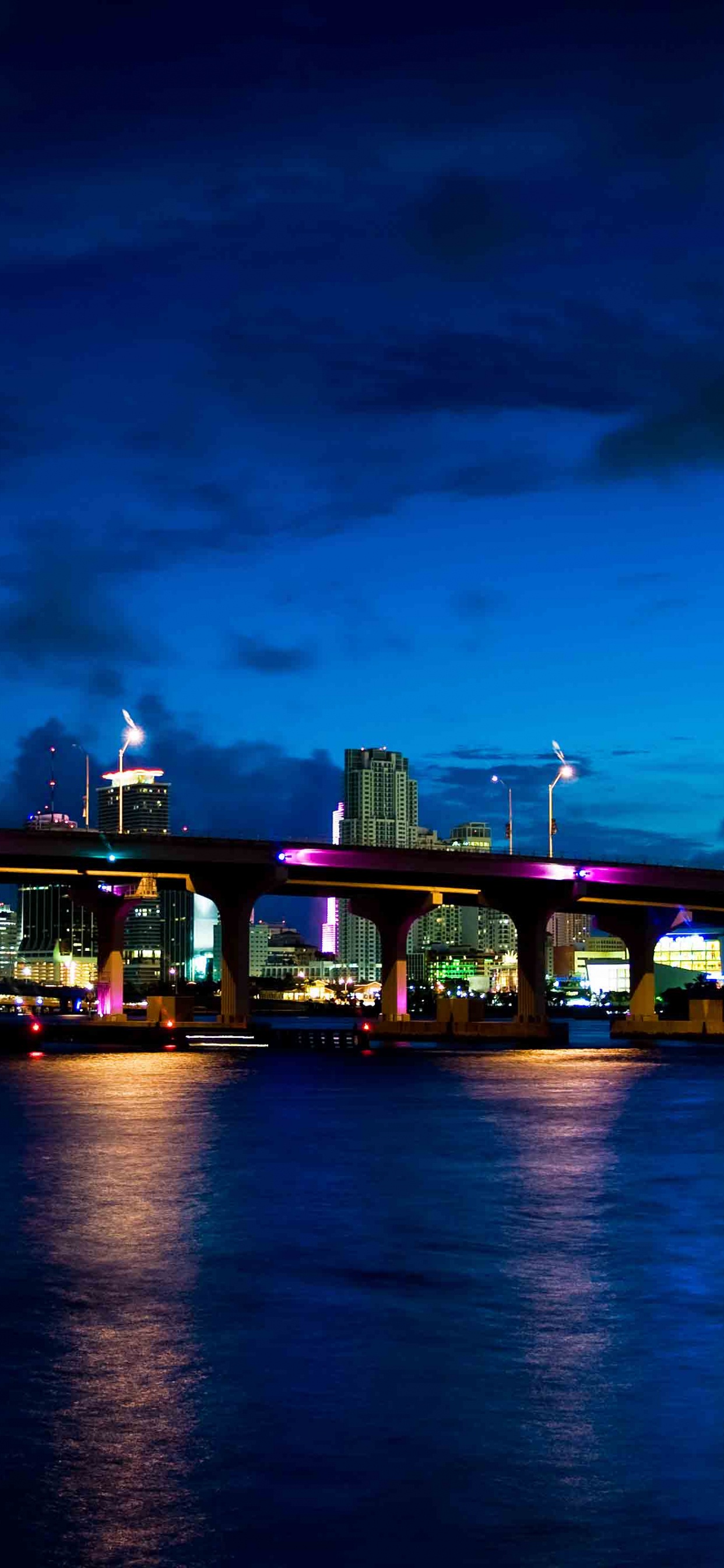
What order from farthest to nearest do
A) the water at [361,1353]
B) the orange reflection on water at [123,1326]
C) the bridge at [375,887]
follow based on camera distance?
the bridge at [375,887], the orange reflection on water at [123,1326], the water at [361,1353]

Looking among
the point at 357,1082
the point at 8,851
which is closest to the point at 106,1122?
the point at 357,1082

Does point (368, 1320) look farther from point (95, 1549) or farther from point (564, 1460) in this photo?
point (95, 1549)

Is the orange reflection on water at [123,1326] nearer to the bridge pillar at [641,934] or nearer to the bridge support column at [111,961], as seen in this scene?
the bridge support column at [111,961]

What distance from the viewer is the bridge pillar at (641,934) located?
614 feet

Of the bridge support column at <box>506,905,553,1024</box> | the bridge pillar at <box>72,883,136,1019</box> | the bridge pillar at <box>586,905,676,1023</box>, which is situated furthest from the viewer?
the bridge pillar at <box>586,905,676,1023</box>

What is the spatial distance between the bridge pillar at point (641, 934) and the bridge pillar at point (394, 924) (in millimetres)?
21691

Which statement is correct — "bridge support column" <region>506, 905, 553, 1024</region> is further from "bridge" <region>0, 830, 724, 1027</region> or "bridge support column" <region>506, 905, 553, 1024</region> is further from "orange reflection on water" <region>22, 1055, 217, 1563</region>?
"orange reflection on water" <region>22, 1055, 217, 1563</region>

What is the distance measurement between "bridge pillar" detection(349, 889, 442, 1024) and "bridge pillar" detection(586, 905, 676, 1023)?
71.2ft

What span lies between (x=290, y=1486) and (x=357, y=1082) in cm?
8329

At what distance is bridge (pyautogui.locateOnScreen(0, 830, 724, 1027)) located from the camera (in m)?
149

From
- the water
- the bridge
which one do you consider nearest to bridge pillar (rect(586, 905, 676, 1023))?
the bridge

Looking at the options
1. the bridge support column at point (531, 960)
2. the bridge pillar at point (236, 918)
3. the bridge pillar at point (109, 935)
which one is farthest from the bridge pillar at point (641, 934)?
the bridge pillar at point (109, 935)

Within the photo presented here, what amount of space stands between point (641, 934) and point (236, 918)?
161ft

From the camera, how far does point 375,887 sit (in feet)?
553
